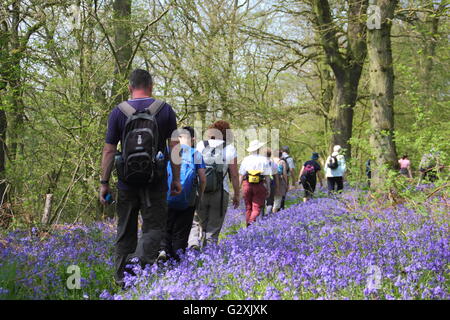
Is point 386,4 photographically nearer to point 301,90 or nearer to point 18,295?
point 18,295

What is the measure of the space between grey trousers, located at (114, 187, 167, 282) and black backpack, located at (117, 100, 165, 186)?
Answer: 183 millimetres

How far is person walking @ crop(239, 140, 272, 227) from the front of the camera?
9.27m

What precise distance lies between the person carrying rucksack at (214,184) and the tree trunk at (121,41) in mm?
3410

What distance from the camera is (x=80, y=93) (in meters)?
9.29

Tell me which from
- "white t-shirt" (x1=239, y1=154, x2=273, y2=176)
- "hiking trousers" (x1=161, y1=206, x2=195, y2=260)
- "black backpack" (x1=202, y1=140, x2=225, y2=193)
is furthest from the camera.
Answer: "white t-shirt" (x1=239, y1=154, x2=273, y2=176)

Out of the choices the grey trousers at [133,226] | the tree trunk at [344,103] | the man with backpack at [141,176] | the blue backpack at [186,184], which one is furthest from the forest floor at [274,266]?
the tree trunk at [344,103]

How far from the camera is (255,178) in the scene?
927 cm

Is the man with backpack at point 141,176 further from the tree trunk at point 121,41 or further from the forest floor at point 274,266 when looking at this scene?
the tree trunk at point 121,41

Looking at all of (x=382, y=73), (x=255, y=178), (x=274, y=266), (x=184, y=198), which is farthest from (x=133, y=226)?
(x=382, y=73)

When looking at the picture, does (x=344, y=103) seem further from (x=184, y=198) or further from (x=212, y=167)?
(x=184, y=198)

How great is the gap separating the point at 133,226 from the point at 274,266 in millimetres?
1474

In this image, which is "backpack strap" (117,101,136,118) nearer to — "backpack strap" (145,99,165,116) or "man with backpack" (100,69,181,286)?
"man with backpack" (100,69,181,286)

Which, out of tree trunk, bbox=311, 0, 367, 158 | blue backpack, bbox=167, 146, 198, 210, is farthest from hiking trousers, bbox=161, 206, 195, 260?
tree trunk, bbox=311, 0, 367, 158
